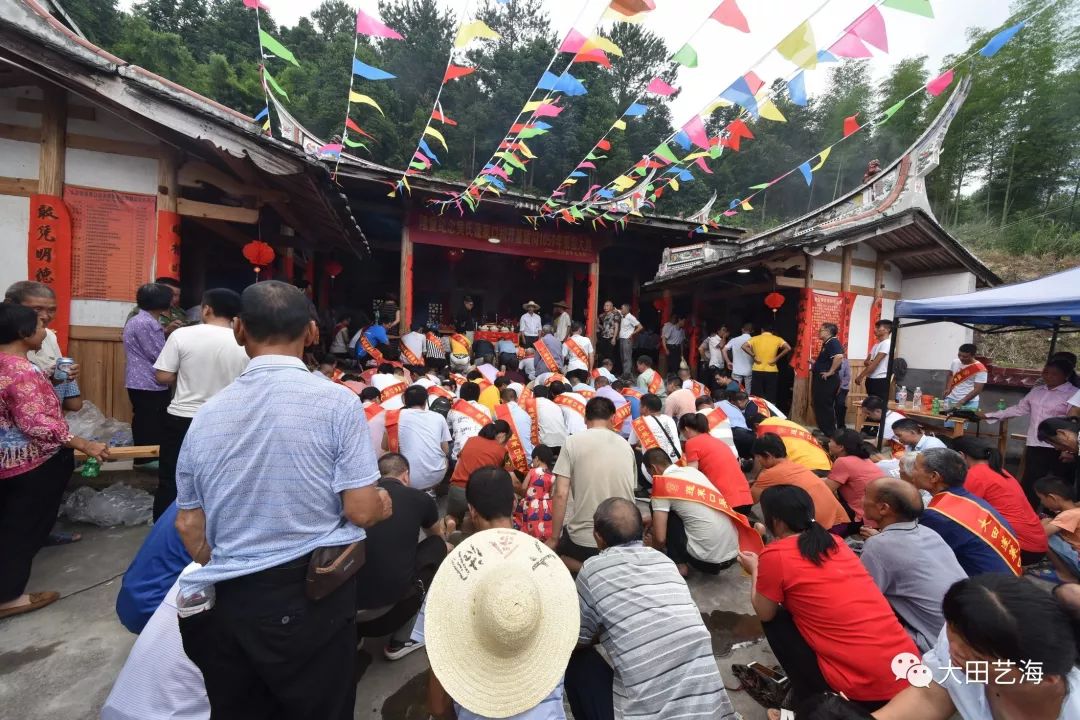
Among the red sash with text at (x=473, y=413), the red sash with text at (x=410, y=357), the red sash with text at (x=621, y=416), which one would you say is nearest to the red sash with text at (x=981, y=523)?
the red sash with text at (x=621, y=416)

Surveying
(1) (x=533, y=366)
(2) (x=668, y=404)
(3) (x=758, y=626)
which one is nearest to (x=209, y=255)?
(1) (x=533, y=366)

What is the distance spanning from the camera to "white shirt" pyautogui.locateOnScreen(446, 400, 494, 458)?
4.97 m

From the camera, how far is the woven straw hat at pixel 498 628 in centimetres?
166

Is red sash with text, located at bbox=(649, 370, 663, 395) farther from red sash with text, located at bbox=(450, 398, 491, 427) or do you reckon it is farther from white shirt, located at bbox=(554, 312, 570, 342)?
red sash with text, located at bbox=(450, 398, 491, 427)

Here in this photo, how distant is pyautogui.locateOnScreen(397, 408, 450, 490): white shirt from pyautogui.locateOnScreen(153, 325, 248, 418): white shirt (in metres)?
1.57

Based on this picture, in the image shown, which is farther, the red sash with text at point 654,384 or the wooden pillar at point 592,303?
the wooden pillar at point 592,303

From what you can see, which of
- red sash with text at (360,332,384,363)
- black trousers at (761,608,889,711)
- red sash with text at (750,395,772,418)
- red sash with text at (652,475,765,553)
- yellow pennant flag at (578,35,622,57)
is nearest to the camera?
black trousers at (761,608,889,711)

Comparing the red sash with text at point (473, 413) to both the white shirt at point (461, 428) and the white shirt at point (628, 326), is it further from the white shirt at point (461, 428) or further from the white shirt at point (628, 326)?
the white shirt at point (628, 326)

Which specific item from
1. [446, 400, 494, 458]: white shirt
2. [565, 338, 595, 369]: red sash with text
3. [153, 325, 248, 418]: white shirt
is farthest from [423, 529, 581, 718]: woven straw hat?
[565, 338, 595, 369]: red sash with text

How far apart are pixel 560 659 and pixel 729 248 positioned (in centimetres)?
1554

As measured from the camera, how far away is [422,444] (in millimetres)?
4453

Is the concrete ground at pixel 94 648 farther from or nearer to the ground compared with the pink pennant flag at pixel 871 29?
nearer to the ground

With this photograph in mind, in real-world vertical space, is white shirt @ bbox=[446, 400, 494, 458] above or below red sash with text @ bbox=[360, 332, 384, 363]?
below

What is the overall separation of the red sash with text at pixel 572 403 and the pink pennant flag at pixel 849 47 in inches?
167
